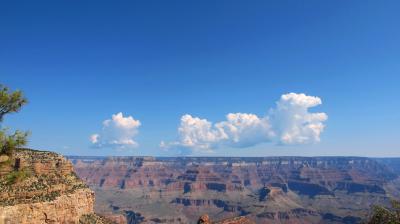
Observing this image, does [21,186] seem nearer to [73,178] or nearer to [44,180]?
[44,180]

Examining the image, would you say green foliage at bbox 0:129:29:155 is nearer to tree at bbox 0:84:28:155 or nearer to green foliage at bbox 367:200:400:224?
tree at bbox 0:84:28:155

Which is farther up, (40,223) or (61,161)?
(61,161)

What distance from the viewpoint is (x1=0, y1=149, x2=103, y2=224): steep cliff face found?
219 ft

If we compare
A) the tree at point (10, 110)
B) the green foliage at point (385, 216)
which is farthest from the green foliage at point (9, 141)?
the green foliage at point (385, 216)

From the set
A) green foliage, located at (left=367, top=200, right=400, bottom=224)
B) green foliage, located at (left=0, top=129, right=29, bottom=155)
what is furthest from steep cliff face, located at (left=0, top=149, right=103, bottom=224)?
green foliage, located at (left=367, top=200, right=400, bottom=224)

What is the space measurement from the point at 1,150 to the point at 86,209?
50036mm

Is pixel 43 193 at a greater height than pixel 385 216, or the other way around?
pixel 385 216

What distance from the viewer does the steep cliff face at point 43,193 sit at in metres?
66.7

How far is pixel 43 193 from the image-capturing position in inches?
2963

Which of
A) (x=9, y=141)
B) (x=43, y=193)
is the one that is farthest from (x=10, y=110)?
(x=43, y=193)

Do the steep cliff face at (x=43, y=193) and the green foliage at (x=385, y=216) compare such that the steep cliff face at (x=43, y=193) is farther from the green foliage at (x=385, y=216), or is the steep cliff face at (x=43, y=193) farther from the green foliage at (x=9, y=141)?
the green foliage at (x=385, y=216)

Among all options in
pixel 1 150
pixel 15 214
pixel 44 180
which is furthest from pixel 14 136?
pixel 44 180

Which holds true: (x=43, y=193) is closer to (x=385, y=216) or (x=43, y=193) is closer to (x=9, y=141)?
(x=9, y=141)

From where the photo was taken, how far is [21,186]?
238 feet
